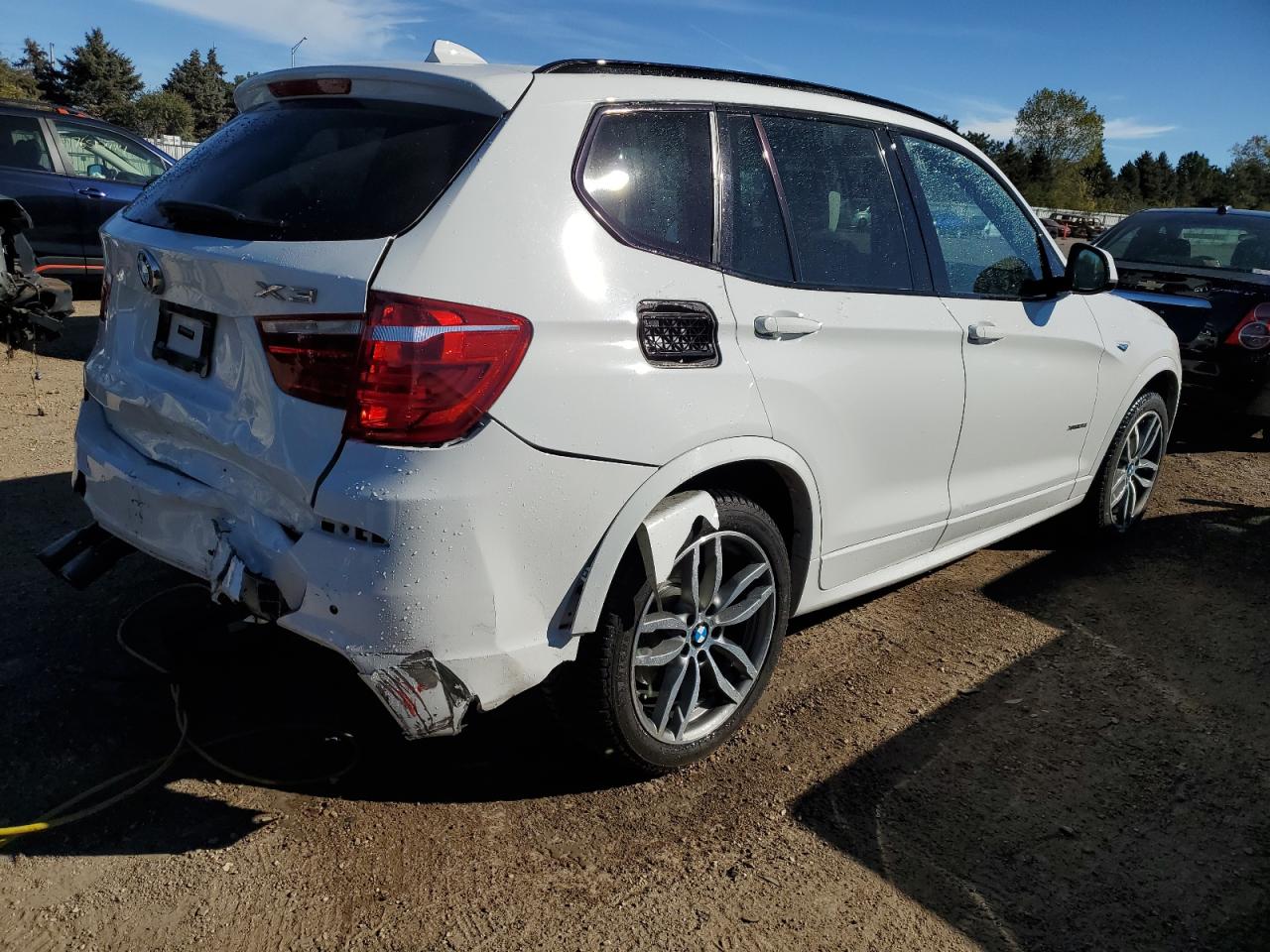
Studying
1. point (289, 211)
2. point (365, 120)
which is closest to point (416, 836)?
point (289, 211)

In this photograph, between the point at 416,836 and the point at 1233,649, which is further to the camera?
the point at 1233,649

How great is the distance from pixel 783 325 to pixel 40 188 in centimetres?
871

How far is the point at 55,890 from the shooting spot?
7.82 feet

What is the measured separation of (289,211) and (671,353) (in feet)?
3.34

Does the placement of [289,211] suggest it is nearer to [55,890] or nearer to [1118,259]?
[55,890]

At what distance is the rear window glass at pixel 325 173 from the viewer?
240 centimetres

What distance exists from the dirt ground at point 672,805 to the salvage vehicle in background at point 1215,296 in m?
3.15

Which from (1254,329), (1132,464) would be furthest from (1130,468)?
(1254,329)

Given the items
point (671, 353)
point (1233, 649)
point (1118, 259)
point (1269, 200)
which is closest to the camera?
point (671, 353)

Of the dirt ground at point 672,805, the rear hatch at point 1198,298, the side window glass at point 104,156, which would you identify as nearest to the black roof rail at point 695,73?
the dirt ground at point 672,805

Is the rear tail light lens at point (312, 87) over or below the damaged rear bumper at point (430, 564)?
over

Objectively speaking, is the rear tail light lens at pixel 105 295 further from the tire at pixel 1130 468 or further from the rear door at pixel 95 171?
the rear door at pixel 95 171

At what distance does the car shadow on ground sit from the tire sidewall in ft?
1.16

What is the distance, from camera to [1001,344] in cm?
376
